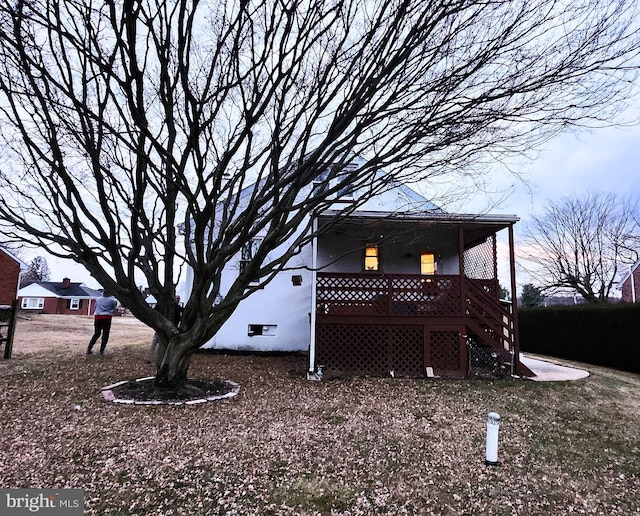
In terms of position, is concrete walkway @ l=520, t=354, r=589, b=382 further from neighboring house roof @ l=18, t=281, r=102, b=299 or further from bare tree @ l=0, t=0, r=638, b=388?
neighboring house roof @ l=18, t=281, r=102, b=299

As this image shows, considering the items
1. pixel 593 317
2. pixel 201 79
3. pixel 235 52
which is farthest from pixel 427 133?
pixel 593 317

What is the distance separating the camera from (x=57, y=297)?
43000 millimetres

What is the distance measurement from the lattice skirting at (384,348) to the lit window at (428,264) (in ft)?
8.34

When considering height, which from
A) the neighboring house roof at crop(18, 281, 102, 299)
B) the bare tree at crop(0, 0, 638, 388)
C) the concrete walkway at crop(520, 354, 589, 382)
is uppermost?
the bare tree at crop(0, 0, 638, 388)

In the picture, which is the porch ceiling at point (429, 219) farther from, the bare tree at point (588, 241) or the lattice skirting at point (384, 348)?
the bare tree at point (588, 241)

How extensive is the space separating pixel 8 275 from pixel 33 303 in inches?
913

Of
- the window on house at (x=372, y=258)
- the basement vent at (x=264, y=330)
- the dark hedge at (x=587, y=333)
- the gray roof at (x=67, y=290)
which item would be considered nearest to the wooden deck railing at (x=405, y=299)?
the window on house at (x=372, y=258)

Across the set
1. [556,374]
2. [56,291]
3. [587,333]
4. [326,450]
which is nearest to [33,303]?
[56,291]

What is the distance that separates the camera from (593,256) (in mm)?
24516

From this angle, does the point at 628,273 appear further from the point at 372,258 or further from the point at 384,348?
the point at 384,348

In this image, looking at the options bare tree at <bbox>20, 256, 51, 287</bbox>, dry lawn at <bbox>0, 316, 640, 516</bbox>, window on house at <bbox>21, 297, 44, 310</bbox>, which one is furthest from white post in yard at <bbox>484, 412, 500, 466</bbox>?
bare tree at <bbox>20, 256, 51, 287</bbox>

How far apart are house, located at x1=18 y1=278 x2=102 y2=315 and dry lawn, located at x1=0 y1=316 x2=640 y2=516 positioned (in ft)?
139

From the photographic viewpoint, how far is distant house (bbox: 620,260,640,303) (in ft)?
69.2

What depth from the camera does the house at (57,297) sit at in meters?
41.8
